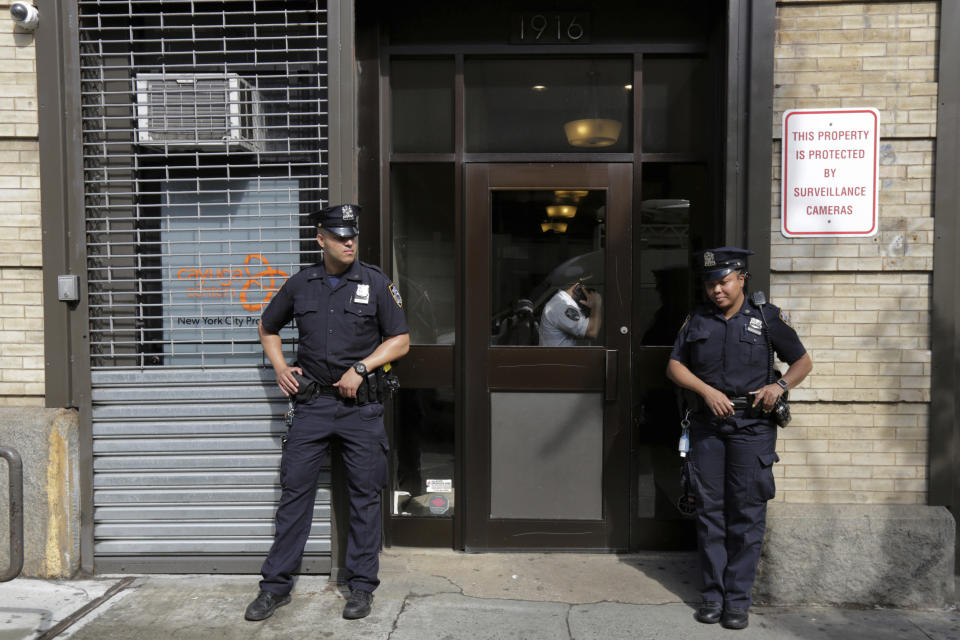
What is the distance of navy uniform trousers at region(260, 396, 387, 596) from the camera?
4.10 m

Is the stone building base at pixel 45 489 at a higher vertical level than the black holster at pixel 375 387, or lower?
lower

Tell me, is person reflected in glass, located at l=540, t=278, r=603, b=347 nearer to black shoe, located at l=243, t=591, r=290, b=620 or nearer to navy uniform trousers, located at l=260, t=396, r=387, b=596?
navy uniform trousers, located at l=260, t=396, r=387, b=596

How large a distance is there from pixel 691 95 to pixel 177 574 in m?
4.27

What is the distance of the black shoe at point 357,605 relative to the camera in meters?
3.99

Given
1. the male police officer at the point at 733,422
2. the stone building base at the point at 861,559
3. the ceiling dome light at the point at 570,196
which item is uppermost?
the ceiling dome light at the point at 570,196

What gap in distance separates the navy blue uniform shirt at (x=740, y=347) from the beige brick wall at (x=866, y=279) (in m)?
0.35

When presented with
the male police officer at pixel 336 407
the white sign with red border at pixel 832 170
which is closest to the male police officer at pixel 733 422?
the white sign with red border at pixel 832 170

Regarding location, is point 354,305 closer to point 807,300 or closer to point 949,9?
point 807,300

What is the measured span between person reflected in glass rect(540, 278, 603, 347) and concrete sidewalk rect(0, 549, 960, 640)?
4.53 feet

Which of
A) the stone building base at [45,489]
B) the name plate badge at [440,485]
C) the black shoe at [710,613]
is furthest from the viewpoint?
the name plate badge at [440,485]

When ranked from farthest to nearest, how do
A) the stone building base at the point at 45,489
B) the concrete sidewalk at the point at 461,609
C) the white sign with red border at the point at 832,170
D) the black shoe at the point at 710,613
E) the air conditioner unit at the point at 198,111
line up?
the air conditioner unit at the point at 198,111 < the stone building base at the point at 45,489 < the white sign with red border at the point at 832,170 < the black shoe at the point at 710,613 < the concrete sidewalk at the point at 461,609

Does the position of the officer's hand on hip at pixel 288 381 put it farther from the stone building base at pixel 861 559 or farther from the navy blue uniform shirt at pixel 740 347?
the stone building base at pixel 861 559

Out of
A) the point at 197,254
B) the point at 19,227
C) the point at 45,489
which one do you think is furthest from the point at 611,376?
the point at 19,227

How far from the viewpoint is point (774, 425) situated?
13.1ft
